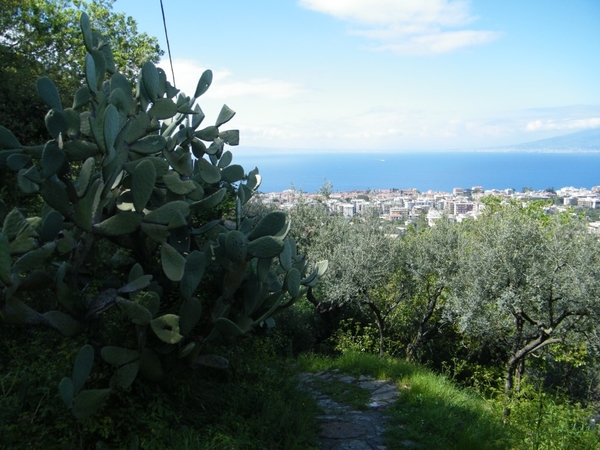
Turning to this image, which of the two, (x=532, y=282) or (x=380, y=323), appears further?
(x=380, y=323)

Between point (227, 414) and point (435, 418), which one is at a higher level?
point (227, 414)

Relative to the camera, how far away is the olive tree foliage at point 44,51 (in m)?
6.77

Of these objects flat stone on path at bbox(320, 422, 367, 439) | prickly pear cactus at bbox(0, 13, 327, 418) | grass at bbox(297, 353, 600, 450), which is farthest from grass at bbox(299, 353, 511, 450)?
prickly pear cactus at bbox(0, 13, 327, 418)

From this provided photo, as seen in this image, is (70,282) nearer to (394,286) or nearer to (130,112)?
(130,112)

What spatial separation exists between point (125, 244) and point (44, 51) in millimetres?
10459

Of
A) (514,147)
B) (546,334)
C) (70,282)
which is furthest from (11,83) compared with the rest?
(514,147)

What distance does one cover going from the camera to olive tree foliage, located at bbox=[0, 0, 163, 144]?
6766 millimetres

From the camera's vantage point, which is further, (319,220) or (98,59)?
(319,220)

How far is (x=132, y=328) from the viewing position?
3.30m

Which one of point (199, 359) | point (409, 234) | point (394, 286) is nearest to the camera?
point (199, 359)

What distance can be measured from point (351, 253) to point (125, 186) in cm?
660

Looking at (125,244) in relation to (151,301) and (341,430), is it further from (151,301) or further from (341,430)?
(341,430)

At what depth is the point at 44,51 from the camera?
11.7m

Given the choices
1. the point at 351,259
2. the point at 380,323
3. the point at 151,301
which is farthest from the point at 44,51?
the point at 151,301
